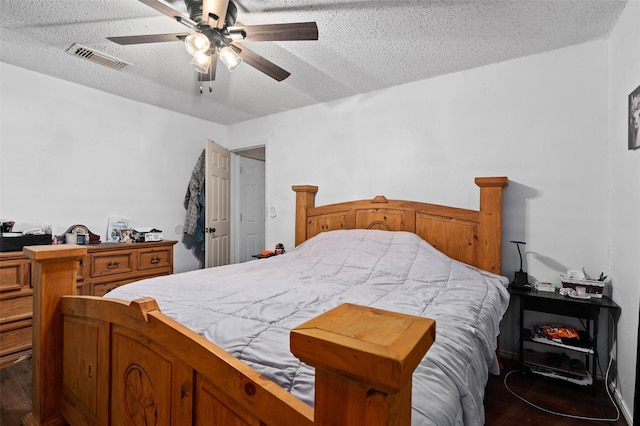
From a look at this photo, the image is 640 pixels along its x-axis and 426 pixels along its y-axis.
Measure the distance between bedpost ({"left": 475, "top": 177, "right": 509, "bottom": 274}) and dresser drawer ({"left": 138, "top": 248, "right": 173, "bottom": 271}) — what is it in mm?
3036

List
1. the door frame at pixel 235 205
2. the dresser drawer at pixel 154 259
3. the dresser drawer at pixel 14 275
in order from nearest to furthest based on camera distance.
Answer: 1. the dresser drawer at pixel 14 275
2. the dresser drawer at pixel 154 259
3. the door frame at pixel 235 205

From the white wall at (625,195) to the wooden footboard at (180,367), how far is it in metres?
1.89

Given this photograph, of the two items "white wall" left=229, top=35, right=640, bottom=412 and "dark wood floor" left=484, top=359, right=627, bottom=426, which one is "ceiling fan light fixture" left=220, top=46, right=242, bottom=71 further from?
"dark wood floor" left=484, top=359, right=627, bottom=426

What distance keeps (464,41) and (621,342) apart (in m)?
2.16

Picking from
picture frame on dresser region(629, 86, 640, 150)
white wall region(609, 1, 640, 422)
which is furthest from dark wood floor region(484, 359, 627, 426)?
picture frame on dresser region(629, 86, 640, 150)

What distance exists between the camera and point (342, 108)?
3391mm

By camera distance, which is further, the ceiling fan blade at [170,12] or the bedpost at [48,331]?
the ceiling fan blade at [170,12]

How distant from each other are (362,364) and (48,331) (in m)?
1.58

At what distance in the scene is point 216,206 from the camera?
392 centimetres

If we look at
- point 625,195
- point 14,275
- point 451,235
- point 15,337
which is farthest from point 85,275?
point 625,195

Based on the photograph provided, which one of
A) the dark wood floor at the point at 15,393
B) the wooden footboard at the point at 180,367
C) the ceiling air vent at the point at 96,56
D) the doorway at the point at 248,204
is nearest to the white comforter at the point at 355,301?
the wooden footboard at the point at 180,367

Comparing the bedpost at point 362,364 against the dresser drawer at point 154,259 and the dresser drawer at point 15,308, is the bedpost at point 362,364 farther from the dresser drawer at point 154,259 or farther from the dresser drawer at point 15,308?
the dresser drawer at point 154,259

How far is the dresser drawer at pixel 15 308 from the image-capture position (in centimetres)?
235

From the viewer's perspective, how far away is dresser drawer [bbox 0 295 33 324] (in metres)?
2.35
